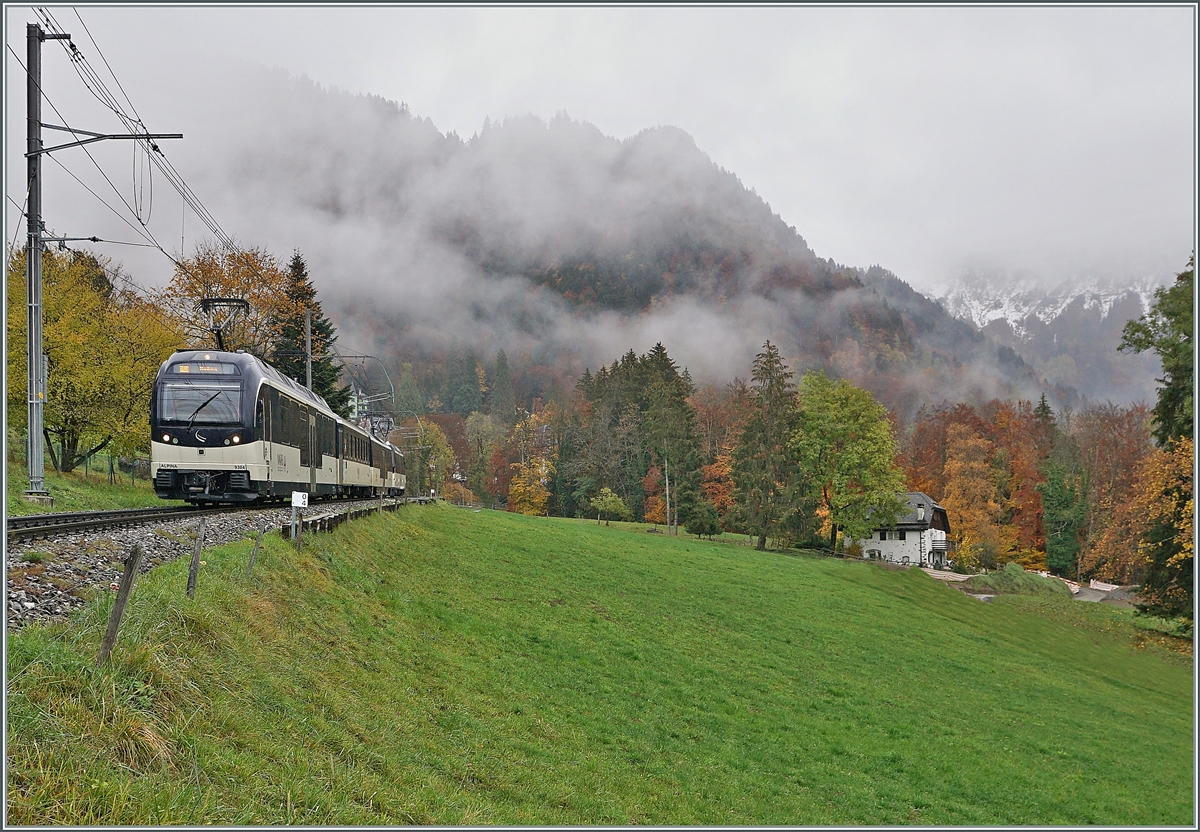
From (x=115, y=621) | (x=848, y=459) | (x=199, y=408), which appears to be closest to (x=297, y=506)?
(x=199, y=408)

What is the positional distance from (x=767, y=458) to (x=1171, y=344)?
1244 inches

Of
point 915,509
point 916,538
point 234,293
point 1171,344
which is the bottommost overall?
point 916,538

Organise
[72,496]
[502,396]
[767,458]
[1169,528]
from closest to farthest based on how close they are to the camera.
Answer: [72,496], [1169,528], [767,458], [502,396]

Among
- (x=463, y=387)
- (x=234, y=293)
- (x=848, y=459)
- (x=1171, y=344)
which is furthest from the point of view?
(x=463, y=387)

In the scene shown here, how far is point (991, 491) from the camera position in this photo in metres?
66.6

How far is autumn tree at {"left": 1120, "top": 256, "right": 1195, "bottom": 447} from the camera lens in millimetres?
24438

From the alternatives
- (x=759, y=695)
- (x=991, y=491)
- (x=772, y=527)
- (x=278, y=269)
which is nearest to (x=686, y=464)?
(x=772, y=527)

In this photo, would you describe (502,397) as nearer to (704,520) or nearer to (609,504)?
(609,504)

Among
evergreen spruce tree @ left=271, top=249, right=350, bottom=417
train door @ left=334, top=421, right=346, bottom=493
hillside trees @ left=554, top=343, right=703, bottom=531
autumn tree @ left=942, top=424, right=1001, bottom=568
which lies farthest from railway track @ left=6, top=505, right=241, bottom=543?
autumn tree @ left=942, top=424, right=1001, bottom=568

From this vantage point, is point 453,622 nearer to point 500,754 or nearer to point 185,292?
point 500,754

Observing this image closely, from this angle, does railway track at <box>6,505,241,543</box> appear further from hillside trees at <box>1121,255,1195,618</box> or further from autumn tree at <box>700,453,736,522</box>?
autumn tree at <box>700,453,736,522</box>

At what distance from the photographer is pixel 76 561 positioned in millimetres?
8719

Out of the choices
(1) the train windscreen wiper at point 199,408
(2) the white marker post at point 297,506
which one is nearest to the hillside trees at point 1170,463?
(2) the white marker post at point 297,506

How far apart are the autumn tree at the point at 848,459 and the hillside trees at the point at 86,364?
1666 inches
